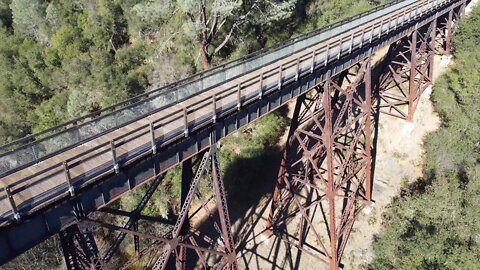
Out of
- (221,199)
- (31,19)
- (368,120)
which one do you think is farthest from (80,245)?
(31,19)

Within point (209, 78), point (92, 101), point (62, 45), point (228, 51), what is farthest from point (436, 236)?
point (62, 45)

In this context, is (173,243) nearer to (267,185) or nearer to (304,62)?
(304,62)

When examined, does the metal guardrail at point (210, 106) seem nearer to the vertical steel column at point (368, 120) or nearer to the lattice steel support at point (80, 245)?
the lattice steel support at point (80, 245)

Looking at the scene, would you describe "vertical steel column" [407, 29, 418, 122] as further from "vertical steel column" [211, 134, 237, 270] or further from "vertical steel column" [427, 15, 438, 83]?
"vertical steel column" [211, 134, 237, 270]

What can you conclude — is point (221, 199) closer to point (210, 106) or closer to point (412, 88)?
point (210, 106)

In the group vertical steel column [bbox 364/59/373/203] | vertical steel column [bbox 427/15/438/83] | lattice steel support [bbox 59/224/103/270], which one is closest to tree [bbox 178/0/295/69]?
vertical steel column [bbox 364/59/373/203]

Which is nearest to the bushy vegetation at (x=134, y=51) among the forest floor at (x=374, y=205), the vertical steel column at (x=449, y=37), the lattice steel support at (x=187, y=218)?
the forest floor at (x=374, y=205)

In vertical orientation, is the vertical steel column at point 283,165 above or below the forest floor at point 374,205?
above
